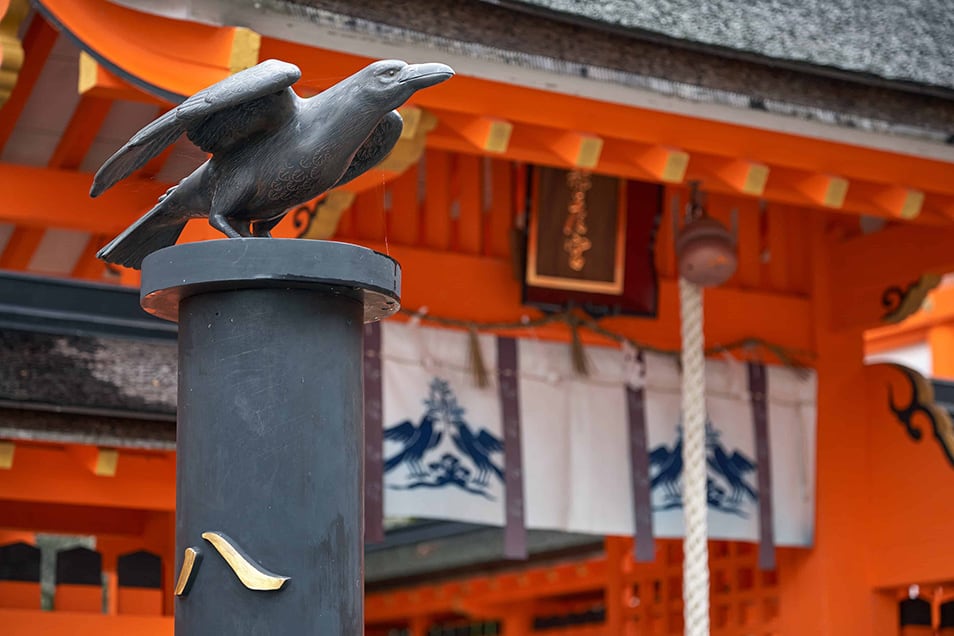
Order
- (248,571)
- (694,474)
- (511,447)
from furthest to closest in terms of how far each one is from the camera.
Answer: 1. (511,447)
2. (694,474)
3. (248,571)

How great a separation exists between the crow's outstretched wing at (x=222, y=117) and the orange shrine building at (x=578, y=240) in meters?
0.09

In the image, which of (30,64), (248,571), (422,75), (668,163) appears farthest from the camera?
(30,64)

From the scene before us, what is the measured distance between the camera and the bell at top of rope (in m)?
6.22

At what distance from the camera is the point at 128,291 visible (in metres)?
5.48

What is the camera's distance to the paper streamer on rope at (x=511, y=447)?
6.37m

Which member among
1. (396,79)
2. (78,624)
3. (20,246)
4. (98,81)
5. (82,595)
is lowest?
(78,624)

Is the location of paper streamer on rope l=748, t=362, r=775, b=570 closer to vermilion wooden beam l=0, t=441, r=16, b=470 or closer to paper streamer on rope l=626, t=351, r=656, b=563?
paper streamer on rope l=626, t=351, r=656, b=563

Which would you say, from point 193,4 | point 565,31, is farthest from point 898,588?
point 193,4

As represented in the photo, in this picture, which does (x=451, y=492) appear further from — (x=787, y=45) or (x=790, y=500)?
(x=787, y=45)

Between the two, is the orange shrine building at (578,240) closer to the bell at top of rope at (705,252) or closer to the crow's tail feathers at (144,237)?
the crow's tail feathers at (144,237)

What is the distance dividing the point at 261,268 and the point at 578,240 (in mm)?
4218

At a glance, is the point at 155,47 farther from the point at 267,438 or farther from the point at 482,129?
the point at 267,438

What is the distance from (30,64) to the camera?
18.9ft

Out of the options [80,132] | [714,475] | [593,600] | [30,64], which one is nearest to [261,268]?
[30,64]
